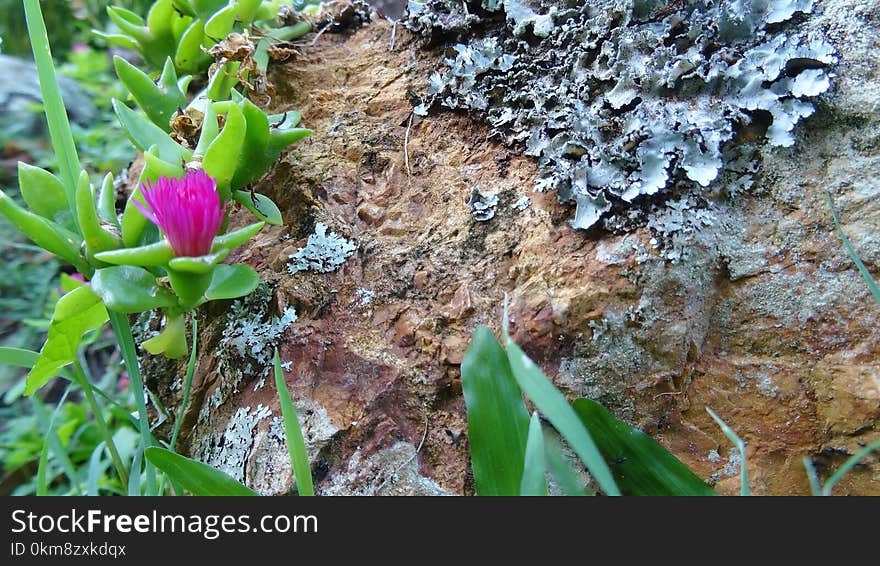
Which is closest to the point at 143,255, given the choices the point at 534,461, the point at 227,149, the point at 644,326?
the point at 227,149

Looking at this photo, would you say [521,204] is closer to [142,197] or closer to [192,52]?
[142,197]

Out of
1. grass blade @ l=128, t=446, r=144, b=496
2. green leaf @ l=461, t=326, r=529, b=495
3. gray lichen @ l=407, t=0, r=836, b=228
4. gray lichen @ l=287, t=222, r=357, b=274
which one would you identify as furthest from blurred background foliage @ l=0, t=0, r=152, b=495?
gray lichen @ l=407, t=0, r=836, b=228

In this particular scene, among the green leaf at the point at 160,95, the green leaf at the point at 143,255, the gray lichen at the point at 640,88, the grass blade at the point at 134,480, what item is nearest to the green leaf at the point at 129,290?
the green leaf at the point at 143,255

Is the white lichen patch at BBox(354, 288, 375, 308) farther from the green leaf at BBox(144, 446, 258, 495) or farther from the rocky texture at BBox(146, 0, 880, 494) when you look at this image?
the green leaf at BBox(144, 446, 258, 495)

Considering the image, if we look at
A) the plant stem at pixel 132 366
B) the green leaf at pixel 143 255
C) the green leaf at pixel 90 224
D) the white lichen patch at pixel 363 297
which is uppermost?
the green leaf at pixel 90 224

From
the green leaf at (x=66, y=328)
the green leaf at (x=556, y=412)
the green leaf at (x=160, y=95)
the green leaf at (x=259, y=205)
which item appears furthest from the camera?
the green leaf at (x=160, y=95)

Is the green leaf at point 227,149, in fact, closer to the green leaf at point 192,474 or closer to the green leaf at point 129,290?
the green leaf at point 129,290
